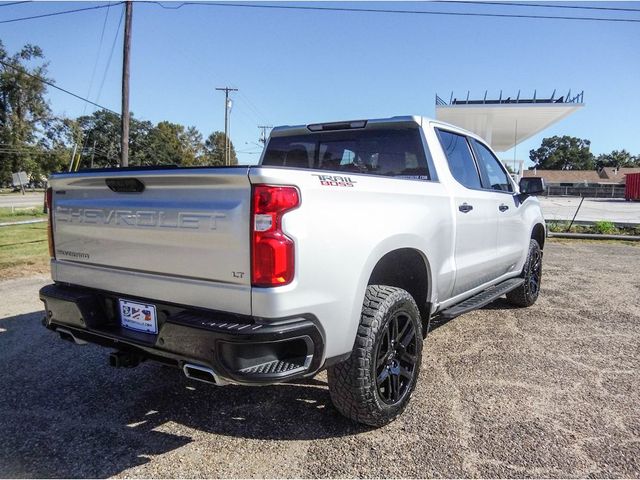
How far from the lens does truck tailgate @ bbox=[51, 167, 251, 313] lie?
2.14m

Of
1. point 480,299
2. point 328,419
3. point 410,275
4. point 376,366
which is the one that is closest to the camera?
point 376,366

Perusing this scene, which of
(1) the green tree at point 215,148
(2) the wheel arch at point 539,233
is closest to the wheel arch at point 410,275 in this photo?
(2) the wheel arch at point 539,233

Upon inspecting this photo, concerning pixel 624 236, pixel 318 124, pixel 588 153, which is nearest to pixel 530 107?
pixel 624 236

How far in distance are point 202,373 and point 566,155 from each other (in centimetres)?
13728

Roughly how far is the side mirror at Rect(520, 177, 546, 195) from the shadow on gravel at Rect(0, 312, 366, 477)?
3.25 metres

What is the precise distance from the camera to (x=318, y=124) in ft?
13.0

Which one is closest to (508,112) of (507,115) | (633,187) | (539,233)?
(507,115)

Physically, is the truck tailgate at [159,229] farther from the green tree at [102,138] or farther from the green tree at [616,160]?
the green tree at [616,160]

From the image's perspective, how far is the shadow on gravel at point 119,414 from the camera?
99.4 inches

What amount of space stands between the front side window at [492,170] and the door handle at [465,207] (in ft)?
2.71

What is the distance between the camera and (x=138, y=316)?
8.32 ft

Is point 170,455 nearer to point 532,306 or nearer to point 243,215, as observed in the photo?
point 243,215

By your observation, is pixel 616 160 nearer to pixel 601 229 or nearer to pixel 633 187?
pixel 633 187

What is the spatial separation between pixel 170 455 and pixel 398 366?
1468 millimetres
